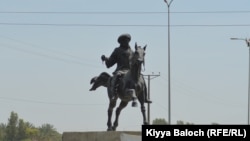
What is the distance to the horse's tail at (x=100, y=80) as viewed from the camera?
1061 inches

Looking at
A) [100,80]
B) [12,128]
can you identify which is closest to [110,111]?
[100,80]

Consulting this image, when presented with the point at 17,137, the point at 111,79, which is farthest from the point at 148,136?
the point at 17,137

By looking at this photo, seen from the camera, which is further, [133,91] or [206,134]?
[133,91]

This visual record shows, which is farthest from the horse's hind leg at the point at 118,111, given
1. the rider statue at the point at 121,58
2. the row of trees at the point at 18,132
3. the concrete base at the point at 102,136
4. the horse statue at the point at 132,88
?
the row of trees at the point at 18,132

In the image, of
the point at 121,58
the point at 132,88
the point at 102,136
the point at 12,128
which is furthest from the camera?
the point at 12,128

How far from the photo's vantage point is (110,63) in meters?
26.6

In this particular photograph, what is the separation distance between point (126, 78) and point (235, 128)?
9042 millimetres

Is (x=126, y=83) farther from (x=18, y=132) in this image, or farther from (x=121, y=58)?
(x=18, y=132)

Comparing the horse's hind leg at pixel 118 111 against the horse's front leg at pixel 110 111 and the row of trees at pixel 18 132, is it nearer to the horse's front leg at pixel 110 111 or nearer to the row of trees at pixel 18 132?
the horse's front leg at pixel 110 111

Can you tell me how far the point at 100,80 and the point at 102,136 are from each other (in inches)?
115

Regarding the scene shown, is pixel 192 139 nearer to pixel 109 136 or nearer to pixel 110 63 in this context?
pixel 109 136

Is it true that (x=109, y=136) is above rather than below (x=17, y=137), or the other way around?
below

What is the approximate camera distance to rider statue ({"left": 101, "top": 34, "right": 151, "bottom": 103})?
25672 mm

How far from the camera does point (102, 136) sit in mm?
24656
